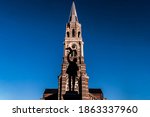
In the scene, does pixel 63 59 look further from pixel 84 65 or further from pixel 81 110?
pixel 81 110

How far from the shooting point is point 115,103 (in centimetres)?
600

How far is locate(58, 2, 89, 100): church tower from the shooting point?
44344mm

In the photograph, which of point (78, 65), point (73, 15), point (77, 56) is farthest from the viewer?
point (73, 15)

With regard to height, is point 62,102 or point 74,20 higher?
point 74,20

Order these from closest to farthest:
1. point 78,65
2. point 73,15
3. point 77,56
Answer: point 77,56 → point 78,65 → point 73,15

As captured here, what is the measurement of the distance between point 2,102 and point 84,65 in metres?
41.4

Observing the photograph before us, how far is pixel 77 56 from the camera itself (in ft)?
151

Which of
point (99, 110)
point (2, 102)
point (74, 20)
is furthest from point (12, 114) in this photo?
point (74, 20)

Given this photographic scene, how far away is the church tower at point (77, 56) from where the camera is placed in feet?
145

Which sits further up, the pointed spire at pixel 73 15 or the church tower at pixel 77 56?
the pointed spire at pixel 73 15

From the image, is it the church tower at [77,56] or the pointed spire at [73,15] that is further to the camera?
the pointed spire at [73,15]

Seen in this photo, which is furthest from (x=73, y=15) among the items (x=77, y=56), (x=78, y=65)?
(x=78, y=65)

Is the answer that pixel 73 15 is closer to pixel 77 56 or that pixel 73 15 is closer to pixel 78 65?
pixel 77 56

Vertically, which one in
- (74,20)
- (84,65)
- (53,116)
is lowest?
(53,116)
